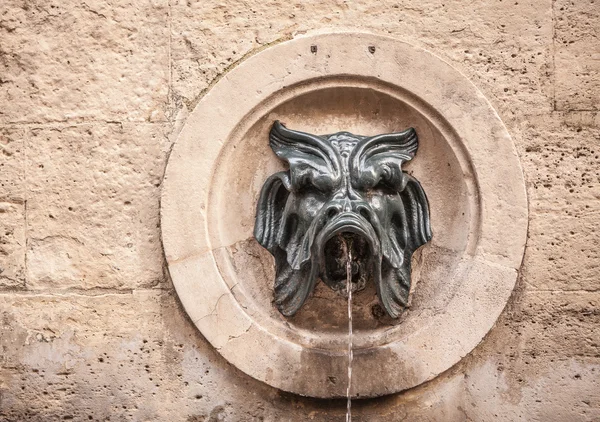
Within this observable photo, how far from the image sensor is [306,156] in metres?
2.85

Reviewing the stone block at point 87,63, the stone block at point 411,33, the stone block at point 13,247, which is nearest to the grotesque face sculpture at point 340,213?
the stone block at point 411,33

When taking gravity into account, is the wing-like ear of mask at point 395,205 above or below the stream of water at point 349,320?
above

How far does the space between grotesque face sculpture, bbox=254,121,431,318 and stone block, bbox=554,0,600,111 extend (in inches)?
25.8

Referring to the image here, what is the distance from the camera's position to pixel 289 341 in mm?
2842

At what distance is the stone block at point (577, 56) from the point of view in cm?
288

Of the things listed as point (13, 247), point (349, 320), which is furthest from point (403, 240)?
point (13, 247)

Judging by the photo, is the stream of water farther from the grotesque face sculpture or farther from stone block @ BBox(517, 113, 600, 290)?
stone block @ BBox(517, 113, 600, 290)

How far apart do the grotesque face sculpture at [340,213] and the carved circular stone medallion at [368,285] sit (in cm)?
8

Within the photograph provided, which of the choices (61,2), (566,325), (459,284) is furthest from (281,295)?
(61,2)

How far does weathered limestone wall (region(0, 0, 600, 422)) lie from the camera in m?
2.84

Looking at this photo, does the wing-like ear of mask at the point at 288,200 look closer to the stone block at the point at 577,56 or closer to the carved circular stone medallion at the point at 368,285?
the carved circular stone medallion at the point at 368,285

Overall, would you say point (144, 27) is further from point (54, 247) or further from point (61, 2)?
point (54, 247)

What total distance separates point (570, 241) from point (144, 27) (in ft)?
6.56

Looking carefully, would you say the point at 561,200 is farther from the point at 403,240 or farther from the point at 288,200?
the point at 288,200
